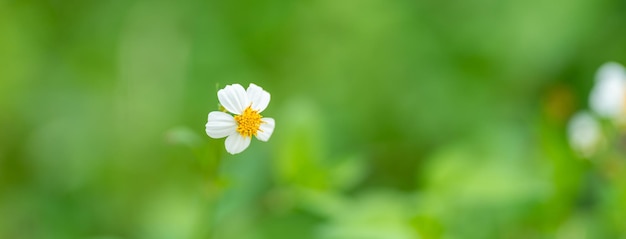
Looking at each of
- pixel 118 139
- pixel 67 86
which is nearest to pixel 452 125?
pixel 118 139

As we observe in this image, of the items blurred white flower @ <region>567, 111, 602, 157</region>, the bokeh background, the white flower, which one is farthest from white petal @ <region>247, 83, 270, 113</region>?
blurred white flower @ <region>567, 111, 602, 157</region>

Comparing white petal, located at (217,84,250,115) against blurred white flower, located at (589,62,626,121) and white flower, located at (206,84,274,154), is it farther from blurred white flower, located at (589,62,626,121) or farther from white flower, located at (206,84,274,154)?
blurred white flower, located at (589,62,626,121)

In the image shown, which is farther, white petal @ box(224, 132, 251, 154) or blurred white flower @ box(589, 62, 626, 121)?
blurred white flower @ box(589, 62, 626, 121)

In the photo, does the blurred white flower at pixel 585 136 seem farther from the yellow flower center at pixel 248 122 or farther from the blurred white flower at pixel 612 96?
the yellow flower center at pixel 248 122

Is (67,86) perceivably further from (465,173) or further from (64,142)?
(465,173)

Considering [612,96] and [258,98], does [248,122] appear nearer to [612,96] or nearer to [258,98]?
[258,98]

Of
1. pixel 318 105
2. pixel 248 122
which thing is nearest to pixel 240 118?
pixel 248 122
